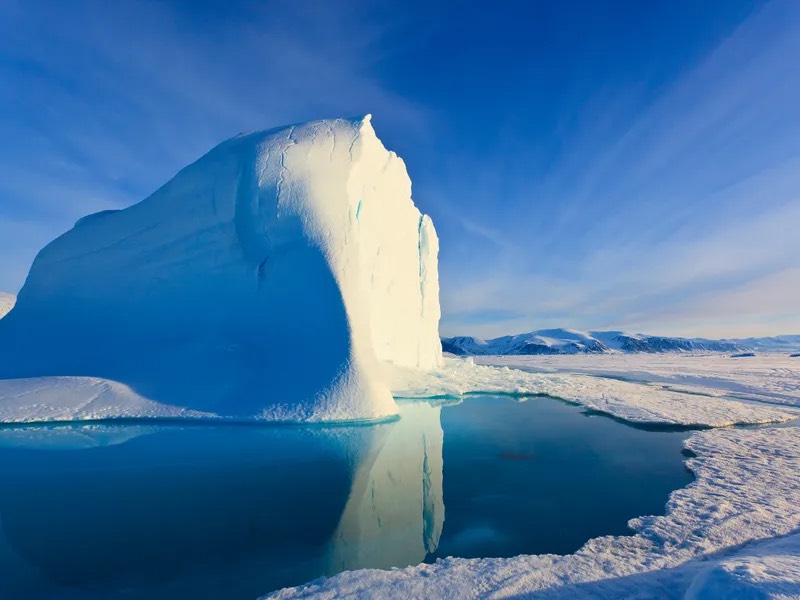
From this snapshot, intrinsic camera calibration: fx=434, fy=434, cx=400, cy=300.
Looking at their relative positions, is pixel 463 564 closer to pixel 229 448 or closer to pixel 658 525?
pixel 658 525

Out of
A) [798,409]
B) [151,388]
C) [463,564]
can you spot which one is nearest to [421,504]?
[463,564]

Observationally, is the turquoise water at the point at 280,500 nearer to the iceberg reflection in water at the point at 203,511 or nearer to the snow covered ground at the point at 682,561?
the iceberg reflection in water at the point at 203,511

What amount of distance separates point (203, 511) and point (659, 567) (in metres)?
4.51

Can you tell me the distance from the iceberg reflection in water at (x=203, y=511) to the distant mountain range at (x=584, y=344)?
87507 mm

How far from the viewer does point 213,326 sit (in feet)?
38.3

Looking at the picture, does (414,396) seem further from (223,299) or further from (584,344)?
(584,344)

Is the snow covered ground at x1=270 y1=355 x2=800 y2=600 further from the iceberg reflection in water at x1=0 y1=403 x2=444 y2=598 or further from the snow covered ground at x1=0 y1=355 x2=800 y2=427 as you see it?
the snow covered ground at x1=0 y1=355 x2=800 y2=427

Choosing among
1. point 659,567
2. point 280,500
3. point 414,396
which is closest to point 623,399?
point 414,396

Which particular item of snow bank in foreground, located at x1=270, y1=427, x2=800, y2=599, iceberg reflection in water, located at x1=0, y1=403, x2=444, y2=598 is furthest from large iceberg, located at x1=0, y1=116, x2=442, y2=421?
snow bank in foreground, located at x1=270, y1=427, x2=800, y2=599

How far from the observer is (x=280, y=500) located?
5.19m

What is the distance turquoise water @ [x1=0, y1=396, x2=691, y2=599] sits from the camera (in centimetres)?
372

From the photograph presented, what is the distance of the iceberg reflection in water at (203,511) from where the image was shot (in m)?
3.59

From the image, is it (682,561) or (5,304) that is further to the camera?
(5,304)

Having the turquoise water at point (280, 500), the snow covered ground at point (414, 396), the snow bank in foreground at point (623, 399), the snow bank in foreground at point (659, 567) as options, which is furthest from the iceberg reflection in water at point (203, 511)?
the snow bank in foreground at point (623, 399)
